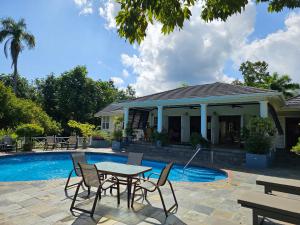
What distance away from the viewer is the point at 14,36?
26.9 metres

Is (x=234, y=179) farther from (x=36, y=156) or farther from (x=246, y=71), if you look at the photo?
(x=246, y=71)

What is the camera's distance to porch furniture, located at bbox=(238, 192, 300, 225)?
3.48 m

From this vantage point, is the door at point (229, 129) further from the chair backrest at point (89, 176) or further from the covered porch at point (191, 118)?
the chair backrest at point (89, 176)

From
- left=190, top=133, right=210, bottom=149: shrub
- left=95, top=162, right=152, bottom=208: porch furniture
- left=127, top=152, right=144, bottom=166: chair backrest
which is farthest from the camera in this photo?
left=190, top=133, right=210, bottom=149: shrub

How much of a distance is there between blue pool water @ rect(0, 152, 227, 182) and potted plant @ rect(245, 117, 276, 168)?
85.1 inches

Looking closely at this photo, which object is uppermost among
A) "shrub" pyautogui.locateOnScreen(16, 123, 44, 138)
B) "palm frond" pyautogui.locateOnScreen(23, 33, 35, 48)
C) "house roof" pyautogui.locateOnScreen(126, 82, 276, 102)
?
"palm frond" pyautogui.locateOnScreen(23, 33, 35, 48)

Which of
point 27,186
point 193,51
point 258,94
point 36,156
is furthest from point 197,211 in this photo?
point 193,51

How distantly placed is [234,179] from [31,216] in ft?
21.8

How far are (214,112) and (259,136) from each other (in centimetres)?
684

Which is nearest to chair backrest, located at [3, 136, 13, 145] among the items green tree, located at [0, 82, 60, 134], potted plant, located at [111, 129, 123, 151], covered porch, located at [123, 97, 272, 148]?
green tree, located at [0, 82, 60, 134]

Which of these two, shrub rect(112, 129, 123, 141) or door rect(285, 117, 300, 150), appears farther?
shrub rect(112, 129, 123, 141)

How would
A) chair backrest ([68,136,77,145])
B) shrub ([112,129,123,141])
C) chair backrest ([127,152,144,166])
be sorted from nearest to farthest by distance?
chair backrest ([127,152,144,166]), shrub ([112,129,123,141]), chair backrest ([68,136,77,145])

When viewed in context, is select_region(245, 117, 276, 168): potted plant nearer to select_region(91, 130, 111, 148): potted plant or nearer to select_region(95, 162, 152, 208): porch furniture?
select_region(95, 162, 152, 208): porch furniture

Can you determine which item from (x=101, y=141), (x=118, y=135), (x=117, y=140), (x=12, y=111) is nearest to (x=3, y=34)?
(x=12, y=111)
